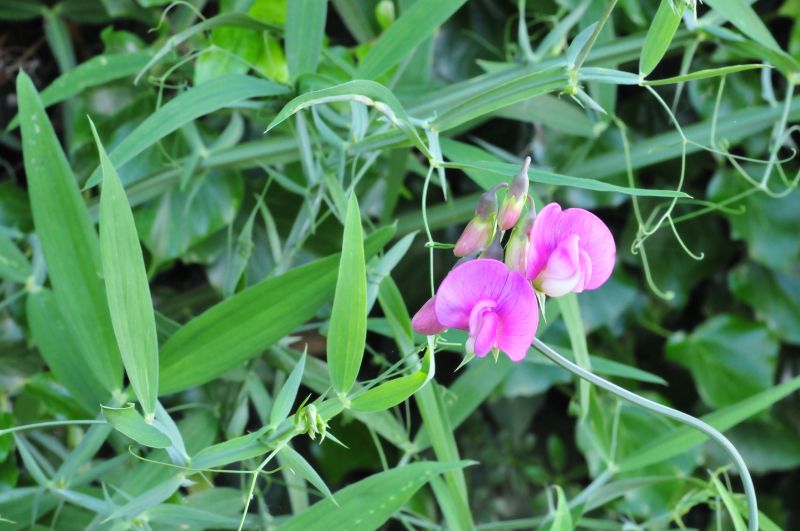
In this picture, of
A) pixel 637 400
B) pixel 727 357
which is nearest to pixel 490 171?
pixel 637 400

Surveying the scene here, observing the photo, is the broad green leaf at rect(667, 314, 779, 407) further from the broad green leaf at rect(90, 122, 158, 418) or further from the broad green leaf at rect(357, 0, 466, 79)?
the broad green leaf at rect(90, 122, 158, 418)

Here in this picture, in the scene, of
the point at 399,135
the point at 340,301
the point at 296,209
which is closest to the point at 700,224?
the point at 296,209

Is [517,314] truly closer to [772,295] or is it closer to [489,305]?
[489,305]

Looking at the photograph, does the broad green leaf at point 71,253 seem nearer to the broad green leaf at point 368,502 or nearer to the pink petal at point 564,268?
the broad green leaf at point 368,502

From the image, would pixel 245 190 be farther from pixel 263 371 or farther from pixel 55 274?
pixel 55 274

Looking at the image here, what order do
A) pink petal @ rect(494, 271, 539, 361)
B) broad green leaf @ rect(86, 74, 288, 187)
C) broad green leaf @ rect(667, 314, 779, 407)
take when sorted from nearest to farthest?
pink petal @ rect(494, 271, 539, 361) < broad green leaf @ rect(86, 74, 288, 187) < broad green leaf @ rect(667, 314, 779, 407)

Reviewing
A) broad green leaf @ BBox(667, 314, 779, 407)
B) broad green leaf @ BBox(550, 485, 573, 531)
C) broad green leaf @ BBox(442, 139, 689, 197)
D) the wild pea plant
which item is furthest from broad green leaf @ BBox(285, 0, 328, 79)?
broad green leaf @ BBox(667, 314, 779, 407)
